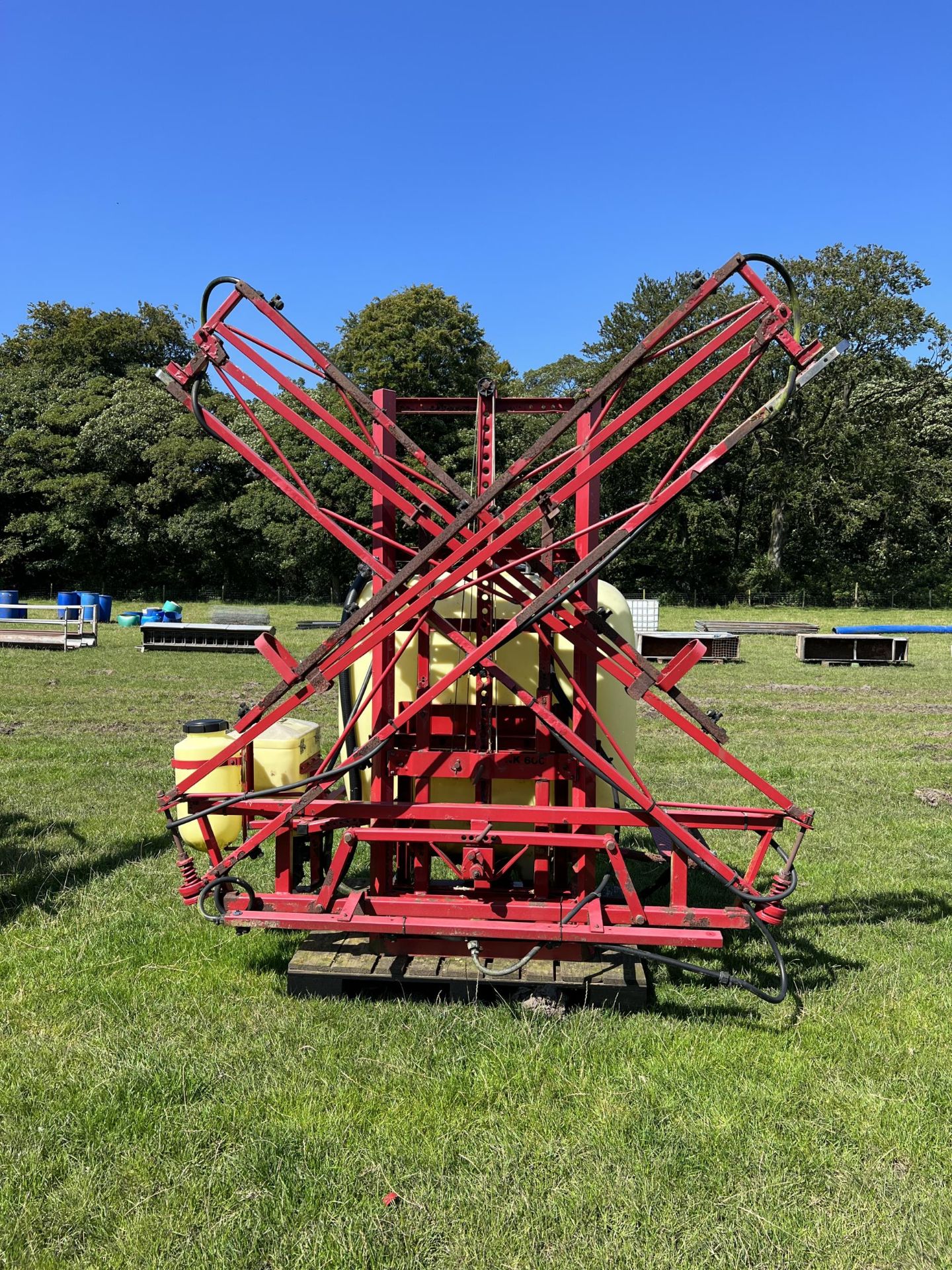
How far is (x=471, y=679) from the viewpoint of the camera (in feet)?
16.1

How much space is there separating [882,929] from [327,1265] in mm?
3882

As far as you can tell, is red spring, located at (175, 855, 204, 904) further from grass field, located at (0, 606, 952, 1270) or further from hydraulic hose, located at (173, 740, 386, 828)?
grass field, located at (0, 606, 952, 1270)

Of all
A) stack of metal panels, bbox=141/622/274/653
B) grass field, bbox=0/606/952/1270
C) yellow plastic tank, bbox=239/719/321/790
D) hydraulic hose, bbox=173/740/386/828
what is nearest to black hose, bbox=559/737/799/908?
grass field, bbox=0/606/952/1270

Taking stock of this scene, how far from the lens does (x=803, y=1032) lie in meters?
3.98

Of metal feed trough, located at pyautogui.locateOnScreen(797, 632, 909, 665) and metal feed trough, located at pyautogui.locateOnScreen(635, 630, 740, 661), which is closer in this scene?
metal feed trough, located at pyautogui.locateOnScreen(635, 630, 740, 661)

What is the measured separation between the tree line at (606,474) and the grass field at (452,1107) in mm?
36259

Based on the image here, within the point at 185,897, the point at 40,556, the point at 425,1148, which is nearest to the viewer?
the point at 425,1148

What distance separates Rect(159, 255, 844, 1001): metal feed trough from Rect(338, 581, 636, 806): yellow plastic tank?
13 millimetres

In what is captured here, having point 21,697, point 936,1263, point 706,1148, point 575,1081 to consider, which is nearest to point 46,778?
→ point 21,697

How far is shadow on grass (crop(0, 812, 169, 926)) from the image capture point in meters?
5.61

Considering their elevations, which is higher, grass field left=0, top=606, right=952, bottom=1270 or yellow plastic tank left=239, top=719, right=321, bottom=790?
yellow plastic tank left=239, top=719, right=321, bottom=790

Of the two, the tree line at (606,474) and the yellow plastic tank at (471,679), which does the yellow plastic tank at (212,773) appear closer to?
the yellow plastic tank at (471,679)

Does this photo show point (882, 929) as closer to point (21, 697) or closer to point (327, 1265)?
point (327, 1265)

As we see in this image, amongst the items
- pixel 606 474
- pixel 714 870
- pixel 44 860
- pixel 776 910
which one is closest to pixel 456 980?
pixel 714 870
